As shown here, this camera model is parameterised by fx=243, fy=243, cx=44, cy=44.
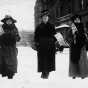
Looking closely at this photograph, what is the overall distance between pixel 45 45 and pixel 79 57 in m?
0.87

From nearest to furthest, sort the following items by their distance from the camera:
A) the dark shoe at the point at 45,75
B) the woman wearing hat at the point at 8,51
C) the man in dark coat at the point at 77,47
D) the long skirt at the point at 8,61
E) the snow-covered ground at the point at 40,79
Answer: the snow-covered ground at the point at 40,79 < the man in dark coat at the point at 77,47 < the dark shoe at the point at 45,75 < the woman wearing hat at the point at 8,51 < the long skirt at the point at 8,61

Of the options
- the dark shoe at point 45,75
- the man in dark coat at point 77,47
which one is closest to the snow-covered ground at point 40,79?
the dark shoe at point 45,75

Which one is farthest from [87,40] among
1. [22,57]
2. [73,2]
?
[73,2]

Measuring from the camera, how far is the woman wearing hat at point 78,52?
18.8ft

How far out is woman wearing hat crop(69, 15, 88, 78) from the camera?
5742mm

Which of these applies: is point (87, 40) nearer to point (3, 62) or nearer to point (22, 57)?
point (3, 62)

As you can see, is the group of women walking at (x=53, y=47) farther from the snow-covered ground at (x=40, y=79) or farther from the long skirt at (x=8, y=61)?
the long skirt at (x=8, y=61)

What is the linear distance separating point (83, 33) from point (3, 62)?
2119mm

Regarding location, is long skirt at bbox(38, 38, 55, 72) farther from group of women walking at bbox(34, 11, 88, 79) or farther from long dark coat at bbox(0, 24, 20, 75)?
long dark coat at bbox(0, 24, 20, 75)

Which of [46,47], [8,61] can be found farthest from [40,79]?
[8,61]

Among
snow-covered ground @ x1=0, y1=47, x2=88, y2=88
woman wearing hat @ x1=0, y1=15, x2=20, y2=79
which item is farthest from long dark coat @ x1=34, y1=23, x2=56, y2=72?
woman wearing hat @ x1=0, y1=15, x2=20, y2=79

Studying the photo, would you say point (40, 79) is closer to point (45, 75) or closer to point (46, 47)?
point (45, 75)

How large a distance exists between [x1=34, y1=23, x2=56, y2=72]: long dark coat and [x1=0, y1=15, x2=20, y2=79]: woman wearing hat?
586 millimetres

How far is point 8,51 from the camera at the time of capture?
20.1 feet
